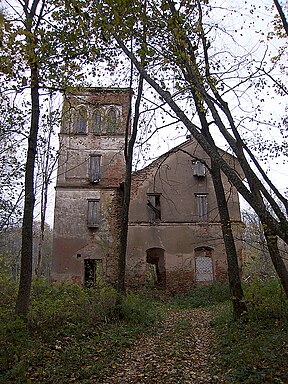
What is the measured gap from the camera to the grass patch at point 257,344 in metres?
5.17

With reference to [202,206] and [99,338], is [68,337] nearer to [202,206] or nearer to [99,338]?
[99,338]

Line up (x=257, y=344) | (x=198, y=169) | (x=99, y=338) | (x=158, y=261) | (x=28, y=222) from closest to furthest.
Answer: (x=257, y=344) → (x=99, y=338) → (x=28, y=222) → (x=158, y=261) → (x=198, y=169)

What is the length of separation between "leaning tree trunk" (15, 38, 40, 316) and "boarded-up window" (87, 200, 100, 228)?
13877mm

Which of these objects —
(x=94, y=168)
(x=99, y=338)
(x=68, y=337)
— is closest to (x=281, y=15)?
(x=99, y=338)

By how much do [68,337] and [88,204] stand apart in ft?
50.1

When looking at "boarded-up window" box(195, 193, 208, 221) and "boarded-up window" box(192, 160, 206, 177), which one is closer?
"boarded-up window" box(195, 193, 208, 221)

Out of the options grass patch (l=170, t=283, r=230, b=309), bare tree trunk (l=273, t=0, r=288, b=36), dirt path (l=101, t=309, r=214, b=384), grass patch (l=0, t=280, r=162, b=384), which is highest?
bare tree trunk (l=273, t=0, r=288, b=36)

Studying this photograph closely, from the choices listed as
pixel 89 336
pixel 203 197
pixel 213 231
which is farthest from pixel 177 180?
pixel 89 336

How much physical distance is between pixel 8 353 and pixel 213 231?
17107 mm

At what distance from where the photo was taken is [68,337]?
24.6 feet

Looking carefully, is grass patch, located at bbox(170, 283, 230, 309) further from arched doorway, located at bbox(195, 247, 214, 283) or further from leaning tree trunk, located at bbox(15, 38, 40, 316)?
leaning tree trunk, located at bbox(15, 38, 40, 316)

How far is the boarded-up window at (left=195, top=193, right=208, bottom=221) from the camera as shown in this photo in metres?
21.8

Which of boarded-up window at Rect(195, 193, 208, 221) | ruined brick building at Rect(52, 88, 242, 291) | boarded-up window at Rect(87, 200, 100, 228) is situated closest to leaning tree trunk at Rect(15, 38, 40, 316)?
ruined brick building at Rect(52, 88, 242, 291)

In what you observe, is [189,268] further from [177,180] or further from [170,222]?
[177,180]
